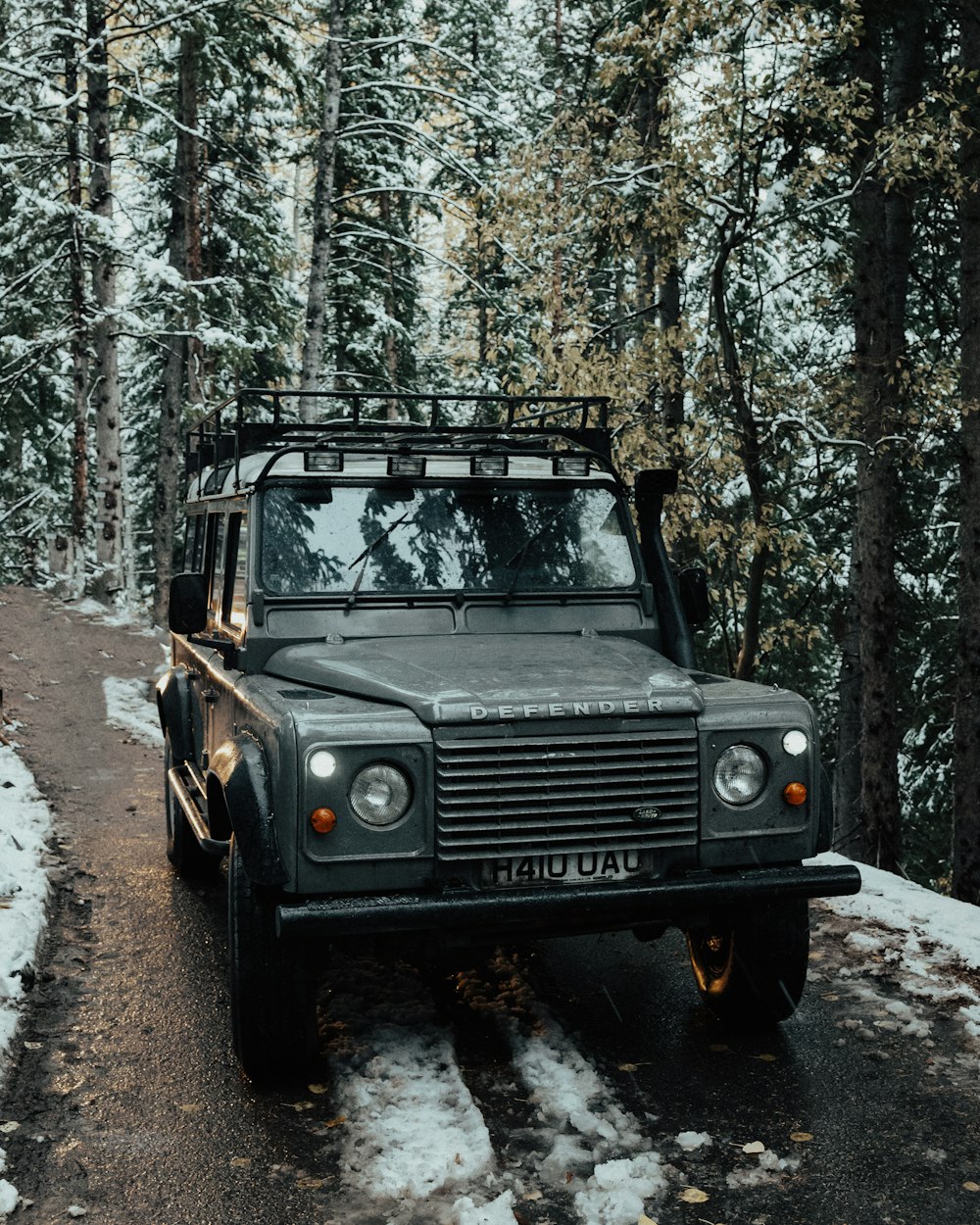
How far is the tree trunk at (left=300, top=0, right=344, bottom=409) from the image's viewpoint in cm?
1669

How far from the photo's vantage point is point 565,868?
15.2 ft

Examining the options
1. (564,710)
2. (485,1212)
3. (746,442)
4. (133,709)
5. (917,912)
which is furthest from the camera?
(133,709)

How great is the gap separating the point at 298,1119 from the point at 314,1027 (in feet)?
1.18

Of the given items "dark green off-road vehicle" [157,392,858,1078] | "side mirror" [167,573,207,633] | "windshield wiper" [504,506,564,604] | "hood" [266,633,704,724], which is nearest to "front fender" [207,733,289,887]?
"dark green off-road vehicle" [157,392,858,1078]

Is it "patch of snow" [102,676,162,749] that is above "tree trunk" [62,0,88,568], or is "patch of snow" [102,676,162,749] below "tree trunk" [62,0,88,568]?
below

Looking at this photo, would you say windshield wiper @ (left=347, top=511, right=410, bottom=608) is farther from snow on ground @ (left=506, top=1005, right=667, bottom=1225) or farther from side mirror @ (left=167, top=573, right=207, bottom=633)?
snow on ground @ (left=506, top=1005, right=667, bottom=1225)

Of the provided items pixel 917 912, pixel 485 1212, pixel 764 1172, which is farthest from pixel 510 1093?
pixel 917 912

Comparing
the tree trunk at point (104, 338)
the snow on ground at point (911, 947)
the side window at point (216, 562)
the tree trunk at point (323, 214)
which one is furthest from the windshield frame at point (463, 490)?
the tree trunk at point (104, 338)

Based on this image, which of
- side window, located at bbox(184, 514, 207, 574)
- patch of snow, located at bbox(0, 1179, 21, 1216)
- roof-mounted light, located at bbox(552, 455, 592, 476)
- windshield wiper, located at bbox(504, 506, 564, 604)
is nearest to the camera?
patch of snow, located at bbox(0, 1179, 21, 1216)

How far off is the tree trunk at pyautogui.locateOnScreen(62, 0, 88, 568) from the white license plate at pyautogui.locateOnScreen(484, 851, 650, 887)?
15.5m

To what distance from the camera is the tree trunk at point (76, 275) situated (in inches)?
706

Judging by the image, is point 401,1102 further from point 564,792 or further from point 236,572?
point 236,572

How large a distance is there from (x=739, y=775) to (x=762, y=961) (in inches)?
34.9

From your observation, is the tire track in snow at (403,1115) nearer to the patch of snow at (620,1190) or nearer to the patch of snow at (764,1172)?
the patch of snow at (620,1190)
